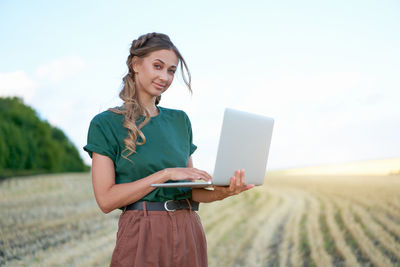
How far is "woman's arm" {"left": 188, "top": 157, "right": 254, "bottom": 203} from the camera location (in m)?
1.90

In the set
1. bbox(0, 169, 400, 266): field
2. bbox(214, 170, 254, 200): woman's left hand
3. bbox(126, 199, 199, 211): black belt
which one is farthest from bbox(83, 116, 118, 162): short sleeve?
bbox(0, 169, 400, 266): field

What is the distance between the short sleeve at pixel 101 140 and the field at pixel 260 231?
11.3 feet

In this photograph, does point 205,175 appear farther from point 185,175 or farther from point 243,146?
point 243,146

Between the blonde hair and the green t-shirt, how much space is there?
0.03m

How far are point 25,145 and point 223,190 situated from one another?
101 feet

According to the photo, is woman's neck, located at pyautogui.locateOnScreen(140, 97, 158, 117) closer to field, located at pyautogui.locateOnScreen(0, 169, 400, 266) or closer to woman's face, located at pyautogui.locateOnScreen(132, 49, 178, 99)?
woman's face, located at pyautogui.locateOnScreen(132, 49, 178, 99)

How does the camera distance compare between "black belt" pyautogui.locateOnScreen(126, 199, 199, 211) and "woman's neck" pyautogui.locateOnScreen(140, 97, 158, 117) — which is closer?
"black belt" pyautogui.locateOnScreen(126, 199, 199, 211)

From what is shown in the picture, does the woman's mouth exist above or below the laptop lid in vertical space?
above

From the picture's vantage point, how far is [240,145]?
6.29 ft

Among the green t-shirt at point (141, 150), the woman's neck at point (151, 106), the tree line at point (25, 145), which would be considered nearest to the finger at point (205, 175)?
the green t-shirt at point (141, 150)

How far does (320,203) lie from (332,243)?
4.04 m


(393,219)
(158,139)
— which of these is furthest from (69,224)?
(158,139)

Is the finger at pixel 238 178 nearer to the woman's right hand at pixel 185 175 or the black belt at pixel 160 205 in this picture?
the woman's right hand at pixel 185 175

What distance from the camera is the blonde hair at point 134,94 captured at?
6.86 feet
